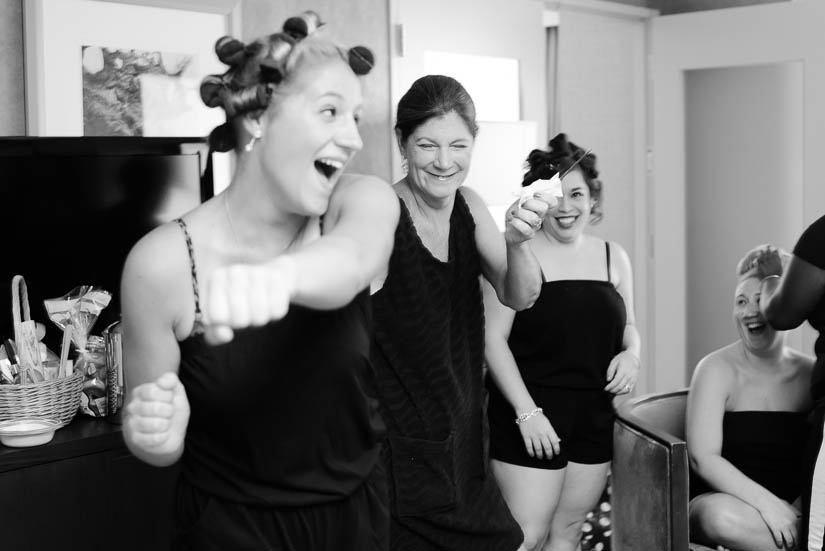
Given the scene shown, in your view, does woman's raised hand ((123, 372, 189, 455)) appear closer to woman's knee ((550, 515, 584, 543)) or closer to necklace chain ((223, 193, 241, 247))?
necklace chain ((223, 193, 241, 247))

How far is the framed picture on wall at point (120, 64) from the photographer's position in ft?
8.40

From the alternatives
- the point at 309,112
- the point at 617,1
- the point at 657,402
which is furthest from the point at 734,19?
the point at 309,112

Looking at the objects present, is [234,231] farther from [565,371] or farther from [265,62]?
[565,371]

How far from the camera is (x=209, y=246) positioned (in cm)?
118

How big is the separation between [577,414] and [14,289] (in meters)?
1.34

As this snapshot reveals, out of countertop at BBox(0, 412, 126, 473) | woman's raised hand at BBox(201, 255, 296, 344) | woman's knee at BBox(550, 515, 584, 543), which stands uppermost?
woman's raised hand at BBox(201, 255, 296, 344)

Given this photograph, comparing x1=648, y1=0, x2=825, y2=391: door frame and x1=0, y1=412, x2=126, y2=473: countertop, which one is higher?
x1=648, y1=0, x2=825, y2=391: door frame

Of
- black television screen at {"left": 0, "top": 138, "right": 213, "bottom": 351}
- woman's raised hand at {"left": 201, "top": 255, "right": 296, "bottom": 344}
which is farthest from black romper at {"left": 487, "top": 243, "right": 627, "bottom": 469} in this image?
woman's raised hand at {"left": 201, "top": 255, "right": 296, "bottom": 344}

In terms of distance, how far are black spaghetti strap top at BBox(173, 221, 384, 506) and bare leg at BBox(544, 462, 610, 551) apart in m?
1.38

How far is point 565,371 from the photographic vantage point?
2467 millimetres

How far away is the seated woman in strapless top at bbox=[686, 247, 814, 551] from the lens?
2260mm

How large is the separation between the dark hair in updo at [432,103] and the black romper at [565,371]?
0.65m

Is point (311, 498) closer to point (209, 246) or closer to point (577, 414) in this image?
point (209, 246)

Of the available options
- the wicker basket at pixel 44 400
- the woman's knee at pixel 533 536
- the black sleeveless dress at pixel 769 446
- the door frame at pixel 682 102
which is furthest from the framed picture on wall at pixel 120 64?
the door frame at pixel 682 102
